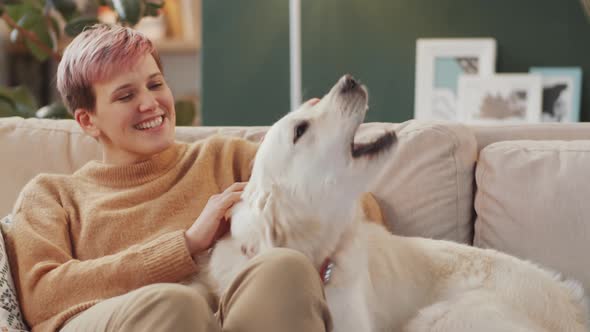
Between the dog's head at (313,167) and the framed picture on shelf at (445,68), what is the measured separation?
1.87m

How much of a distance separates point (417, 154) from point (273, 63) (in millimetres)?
1810

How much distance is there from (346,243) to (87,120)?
79 centimetres

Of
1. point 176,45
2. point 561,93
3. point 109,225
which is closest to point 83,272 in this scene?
point 109,225

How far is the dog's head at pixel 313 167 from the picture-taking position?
1.28 metres

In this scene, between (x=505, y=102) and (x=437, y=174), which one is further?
(x=505, y=102)

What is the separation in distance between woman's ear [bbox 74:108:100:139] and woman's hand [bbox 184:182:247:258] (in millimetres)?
448

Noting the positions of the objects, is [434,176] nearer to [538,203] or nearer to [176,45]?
[538,203]

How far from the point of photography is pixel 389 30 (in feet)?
10.6

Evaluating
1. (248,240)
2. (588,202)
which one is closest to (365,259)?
(248,240)

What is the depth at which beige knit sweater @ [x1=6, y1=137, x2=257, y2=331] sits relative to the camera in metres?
1.39

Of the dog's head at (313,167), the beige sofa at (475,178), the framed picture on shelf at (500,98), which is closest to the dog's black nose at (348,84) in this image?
the dog's head at (313,167)

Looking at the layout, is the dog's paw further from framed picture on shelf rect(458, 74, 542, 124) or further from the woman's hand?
framed picture on shelf rect(458, 74, 542, 124)

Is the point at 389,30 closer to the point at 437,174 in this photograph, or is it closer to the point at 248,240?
the point at 437,174

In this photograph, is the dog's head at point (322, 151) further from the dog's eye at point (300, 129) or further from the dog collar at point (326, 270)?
the dog collar at point (326, 270)
